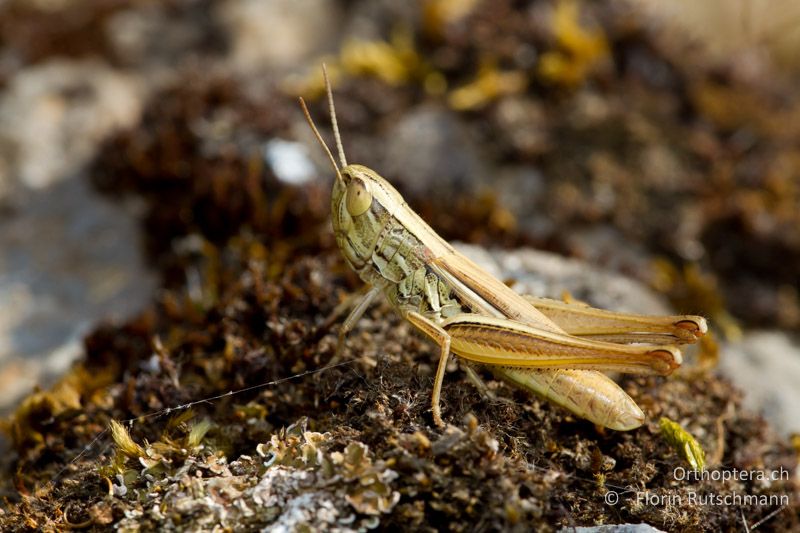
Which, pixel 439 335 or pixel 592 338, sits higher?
pixel 592 338

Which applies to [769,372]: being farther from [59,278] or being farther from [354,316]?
[59,278]

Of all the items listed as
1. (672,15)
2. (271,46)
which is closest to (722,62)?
→ (672,15)

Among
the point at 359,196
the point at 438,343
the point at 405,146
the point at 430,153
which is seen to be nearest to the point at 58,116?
the point at 405,146

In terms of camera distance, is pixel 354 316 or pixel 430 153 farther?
pixel 430 153

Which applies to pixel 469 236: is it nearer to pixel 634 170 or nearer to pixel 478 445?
pixel 634 170

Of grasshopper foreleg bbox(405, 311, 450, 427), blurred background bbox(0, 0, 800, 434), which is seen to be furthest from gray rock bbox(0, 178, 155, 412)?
grasshopper foreleg bbox(405, 311, 450, 427)

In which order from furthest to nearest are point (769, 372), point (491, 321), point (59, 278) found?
point (59, 278) < point (769, 372) < point (491, 321)

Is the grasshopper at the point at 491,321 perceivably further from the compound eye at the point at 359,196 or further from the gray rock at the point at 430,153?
the gray rock at the point at 430,153

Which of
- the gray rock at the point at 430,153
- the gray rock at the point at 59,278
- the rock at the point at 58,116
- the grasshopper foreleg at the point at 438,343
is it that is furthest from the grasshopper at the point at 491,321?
the rock at the point at 58,116
